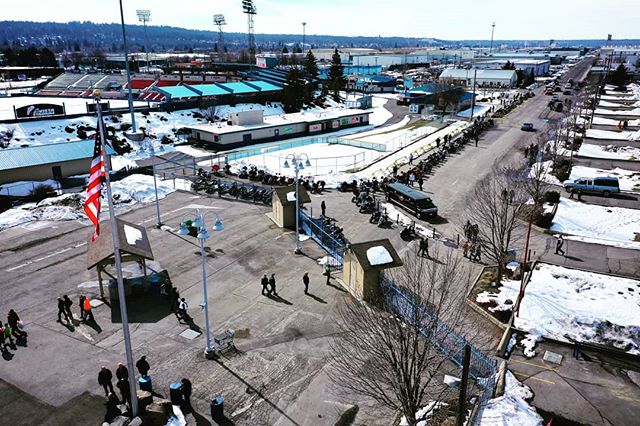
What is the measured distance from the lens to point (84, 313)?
20312 millimetres

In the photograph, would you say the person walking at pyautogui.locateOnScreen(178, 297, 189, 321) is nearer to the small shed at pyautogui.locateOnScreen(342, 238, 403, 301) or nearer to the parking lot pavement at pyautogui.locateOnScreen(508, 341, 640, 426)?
the small shed at pyautogui.locateOnScreen(342, 238, 403, 301)

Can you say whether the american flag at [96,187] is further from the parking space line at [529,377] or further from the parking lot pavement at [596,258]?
the parking lot pavement at [596,258]

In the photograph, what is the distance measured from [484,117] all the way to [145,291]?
222ft

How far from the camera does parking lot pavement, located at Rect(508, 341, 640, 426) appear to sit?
15136 millimetres

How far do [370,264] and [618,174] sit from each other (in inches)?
1394

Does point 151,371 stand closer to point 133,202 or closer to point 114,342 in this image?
point 114,342

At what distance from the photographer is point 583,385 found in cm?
1645

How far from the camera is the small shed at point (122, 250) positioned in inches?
834

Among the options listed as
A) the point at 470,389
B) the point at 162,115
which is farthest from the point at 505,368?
the point at 162,115

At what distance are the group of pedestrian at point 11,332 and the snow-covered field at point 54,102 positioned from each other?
185 feet

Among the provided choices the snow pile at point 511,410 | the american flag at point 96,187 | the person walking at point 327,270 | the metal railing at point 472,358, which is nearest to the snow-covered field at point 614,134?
the person walking at point 327,270

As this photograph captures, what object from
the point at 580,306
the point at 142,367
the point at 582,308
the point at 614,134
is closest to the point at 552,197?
the point at 580,306

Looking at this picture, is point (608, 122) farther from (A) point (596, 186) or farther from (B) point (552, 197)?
(B) point (552, 197)

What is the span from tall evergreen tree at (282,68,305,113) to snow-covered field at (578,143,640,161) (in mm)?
44274
